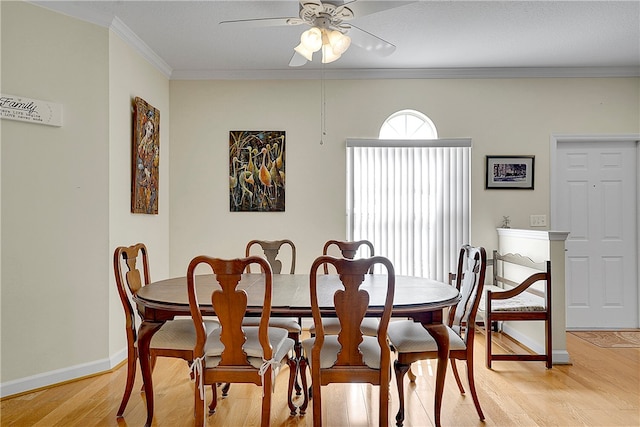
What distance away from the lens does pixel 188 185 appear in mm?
4312

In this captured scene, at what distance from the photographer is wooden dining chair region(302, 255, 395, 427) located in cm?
194

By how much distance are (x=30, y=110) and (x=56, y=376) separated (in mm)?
1801

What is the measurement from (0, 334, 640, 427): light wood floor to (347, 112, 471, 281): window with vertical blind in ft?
4.36

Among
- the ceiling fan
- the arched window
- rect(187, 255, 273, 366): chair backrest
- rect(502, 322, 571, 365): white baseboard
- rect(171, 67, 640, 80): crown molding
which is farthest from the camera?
the arched window

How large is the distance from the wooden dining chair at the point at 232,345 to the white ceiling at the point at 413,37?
154cm

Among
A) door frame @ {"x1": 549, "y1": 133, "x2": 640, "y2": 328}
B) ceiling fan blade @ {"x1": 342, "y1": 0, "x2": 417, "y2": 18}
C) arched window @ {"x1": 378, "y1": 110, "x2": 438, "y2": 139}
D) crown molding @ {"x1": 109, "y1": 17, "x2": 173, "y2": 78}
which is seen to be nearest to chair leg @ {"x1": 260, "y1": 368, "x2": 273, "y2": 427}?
ceiling fan blade @ {"x1": 342, "y1": 0, "x2": 417, "y2": 18}

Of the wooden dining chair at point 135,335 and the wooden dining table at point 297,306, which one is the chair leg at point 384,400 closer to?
the wooden dining table at point 297,306

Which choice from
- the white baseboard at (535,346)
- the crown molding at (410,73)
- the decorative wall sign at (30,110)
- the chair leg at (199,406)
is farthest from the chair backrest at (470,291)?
the decorative wall sign at (30,110)

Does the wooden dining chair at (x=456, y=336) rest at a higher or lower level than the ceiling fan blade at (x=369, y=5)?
lower

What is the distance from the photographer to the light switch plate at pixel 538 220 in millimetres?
4270

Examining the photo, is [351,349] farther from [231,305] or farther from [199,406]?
[199,406]

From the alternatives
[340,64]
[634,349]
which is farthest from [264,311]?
[634,349]

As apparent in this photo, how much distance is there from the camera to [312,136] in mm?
4316

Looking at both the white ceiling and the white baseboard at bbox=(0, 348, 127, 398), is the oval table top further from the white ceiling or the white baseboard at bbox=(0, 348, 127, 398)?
the white ceiling
